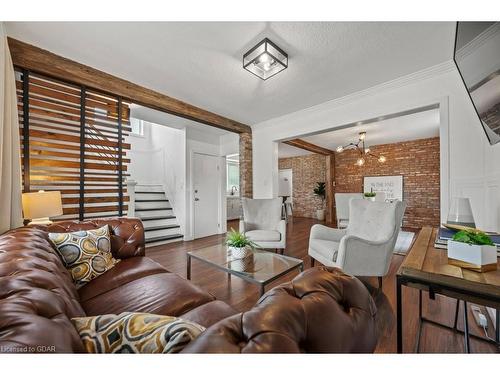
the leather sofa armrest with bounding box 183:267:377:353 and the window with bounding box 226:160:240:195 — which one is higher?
the window with bounding box 226:160:240:195

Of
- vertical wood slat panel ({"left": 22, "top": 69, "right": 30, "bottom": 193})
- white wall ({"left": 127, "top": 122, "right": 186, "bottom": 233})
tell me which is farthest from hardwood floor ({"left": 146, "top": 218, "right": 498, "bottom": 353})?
vertical wood slat panel ({"left": 22, "top": 69, "right": 30, "bottom": 193})

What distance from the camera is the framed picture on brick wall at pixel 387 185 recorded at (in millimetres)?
5504

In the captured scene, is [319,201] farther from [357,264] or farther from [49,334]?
[49,334]

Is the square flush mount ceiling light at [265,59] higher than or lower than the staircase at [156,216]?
higher

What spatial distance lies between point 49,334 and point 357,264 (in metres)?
2.07

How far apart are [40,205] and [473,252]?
293 centimetres

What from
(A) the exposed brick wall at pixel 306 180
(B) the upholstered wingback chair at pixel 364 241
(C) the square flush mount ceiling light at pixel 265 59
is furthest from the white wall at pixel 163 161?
(A) the exposed brick wall at pixel 306 180

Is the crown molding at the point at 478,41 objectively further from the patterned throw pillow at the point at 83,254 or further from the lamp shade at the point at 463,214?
the patterned throw pillow at the point at 83,254

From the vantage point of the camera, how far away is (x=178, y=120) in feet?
12.9

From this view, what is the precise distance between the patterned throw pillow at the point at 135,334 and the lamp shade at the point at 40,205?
181cm

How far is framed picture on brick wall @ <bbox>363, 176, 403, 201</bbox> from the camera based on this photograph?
217 inches

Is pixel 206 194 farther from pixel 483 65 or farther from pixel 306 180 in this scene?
pixel 483 65

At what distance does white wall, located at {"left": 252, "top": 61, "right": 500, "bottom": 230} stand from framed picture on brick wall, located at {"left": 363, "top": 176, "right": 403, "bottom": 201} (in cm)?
370

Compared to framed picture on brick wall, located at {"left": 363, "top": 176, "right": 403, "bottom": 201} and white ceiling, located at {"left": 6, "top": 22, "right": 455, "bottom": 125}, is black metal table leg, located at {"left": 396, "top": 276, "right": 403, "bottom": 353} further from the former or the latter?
framed picture on brick wall, located at {"left": 363, "top": 176, "right": 403, "bottom": 201}
